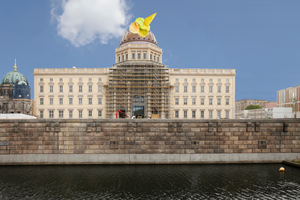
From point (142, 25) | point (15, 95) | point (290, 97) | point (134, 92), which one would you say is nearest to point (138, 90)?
point (134, 92)

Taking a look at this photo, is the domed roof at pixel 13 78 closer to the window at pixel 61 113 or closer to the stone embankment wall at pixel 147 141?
the window at pixel 61 113

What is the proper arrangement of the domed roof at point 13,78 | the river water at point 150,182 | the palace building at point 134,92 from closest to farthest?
the river water at point 150,182
the palace building at point 134,92
the domed roof at point 13,78

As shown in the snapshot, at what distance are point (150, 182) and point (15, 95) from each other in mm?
103609

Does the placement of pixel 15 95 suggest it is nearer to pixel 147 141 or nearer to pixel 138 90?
pixel 138 90

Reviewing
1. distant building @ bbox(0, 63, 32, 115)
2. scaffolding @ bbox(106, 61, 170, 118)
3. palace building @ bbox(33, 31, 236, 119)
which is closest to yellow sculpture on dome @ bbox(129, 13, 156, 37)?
scaffolding @ bbox(106, 61, 170, 118)

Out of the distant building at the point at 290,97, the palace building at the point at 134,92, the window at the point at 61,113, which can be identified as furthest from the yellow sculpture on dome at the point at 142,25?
the distant building at the point at 290,97

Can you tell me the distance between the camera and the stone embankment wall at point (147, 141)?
84.6ft

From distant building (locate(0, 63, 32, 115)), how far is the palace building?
4740 centimetres

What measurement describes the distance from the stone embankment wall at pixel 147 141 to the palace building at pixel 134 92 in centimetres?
3439

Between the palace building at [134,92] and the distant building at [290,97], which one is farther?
the distant building at [290,97]

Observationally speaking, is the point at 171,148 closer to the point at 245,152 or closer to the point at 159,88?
the point at 245,152

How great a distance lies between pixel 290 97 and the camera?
72.2 meters

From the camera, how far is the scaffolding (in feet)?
202

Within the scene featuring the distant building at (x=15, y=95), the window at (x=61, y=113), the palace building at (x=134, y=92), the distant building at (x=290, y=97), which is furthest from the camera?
the distant building at (x=15, y=95)
